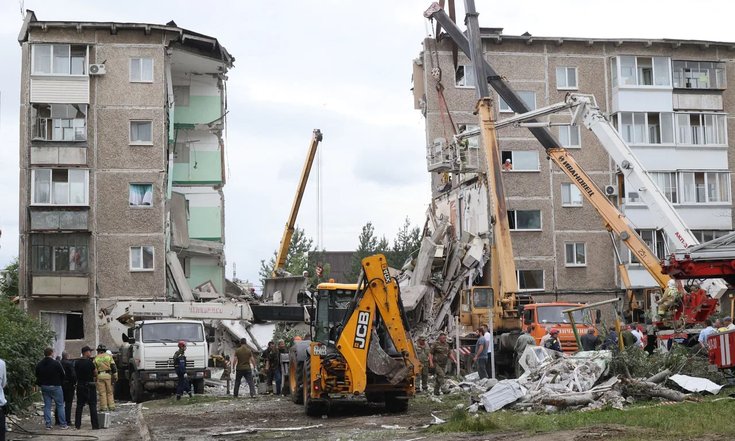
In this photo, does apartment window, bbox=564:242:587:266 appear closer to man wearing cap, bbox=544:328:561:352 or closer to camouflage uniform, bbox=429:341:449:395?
man wearing cap, bbox=544:328:561:352

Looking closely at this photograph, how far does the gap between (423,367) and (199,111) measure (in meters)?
28.2

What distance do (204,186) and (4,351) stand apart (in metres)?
31.6

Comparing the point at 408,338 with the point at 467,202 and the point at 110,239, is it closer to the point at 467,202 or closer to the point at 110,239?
the point at 467,202

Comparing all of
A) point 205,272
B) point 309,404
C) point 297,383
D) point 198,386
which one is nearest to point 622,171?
point 297,383

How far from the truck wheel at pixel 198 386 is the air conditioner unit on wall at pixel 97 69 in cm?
2101

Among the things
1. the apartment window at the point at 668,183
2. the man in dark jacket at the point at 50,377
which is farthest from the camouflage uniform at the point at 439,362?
the apartment window at the point at 668,183

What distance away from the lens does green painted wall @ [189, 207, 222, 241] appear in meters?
52.4

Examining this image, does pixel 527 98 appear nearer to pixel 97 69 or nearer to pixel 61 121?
pixel 97 69

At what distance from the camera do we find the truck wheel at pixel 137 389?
102 feet

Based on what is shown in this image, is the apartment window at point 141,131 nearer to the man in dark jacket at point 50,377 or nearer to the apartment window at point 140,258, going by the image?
the apartment window at point 140,258

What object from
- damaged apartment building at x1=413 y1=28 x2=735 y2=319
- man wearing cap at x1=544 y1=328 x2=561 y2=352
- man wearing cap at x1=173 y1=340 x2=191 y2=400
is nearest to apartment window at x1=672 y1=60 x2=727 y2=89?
damaged apartment building at x1=413 y1=28 x2=735 y2=319

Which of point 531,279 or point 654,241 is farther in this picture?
point 531,279

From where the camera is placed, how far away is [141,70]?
1923 inches

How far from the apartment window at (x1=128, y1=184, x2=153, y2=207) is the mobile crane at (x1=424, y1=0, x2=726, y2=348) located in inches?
651
